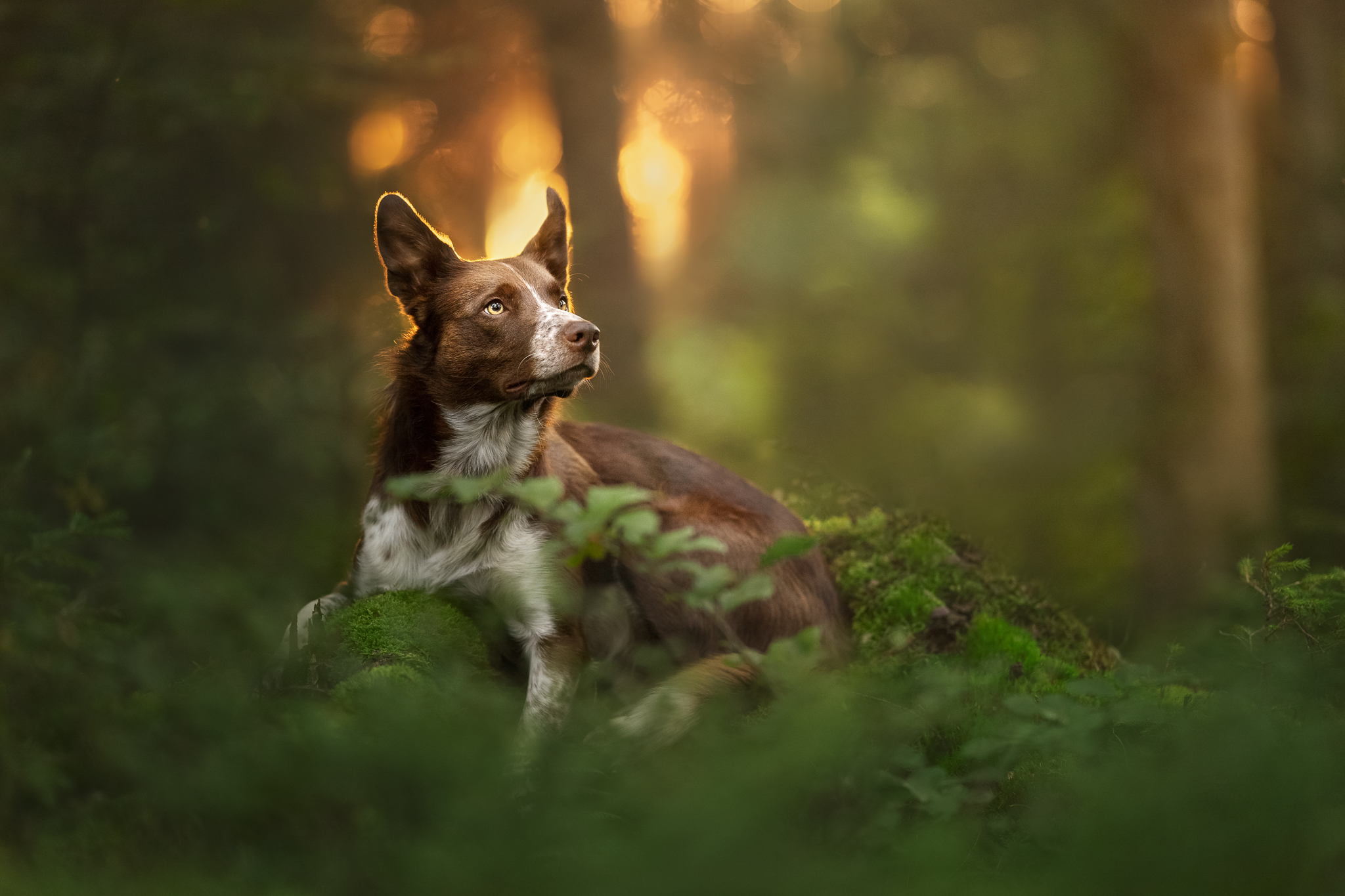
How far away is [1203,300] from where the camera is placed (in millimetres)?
8898

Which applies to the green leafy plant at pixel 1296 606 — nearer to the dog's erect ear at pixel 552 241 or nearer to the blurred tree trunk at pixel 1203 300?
the dog's erect ear at pixel 552 241

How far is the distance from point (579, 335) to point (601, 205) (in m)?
6.42

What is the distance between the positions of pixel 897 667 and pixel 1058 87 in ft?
48.4

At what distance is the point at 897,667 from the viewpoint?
168 inches

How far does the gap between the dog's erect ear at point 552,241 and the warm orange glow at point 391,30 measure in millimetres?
5386

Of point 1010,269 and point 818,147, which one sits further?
point 818,147

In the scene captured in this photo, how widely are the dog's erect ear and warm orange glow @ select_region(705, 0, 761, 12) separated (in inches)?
254

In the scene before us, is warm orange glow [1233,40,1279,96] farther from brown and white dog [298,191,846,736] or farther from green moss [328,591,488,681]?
green moss [328,591,488,681]

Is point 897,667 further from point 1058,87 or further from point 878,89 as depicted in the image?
point 878,89

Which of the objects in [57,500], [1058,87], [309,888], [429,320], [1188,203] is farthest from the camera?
[1058,87]

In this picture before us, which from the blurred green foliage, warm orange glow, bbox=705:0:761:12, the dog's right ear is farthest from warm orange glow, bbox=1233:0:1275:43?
the dog's right ear

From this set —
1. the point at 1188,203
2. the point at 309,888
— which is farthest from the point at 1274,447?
the point at 309,888

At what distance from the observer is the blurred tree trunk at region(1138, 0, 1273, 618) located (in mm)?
8875

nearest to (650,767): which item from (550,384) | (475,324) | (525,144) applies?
(550,384)
